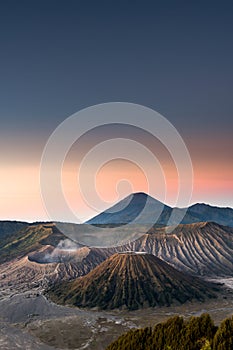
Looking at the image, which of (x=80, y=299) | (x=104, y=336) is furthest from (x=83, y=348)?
(x=80, y=299)

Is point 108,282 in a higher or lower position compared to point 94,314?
higher

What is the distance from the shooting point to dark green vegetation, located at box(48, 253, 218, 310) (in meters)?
170

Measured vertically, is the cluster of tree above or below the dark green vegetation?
below

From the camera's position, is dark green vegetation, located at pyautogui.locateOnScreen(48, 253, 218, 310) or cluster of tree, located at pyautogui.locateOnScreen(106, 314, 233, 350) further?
dark green vegetation, located at pyautogui.locateOnScreen(48, 253, 218, 310)

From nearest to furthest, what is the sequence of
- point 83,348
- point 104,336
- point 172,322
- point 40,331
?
point 172,322
point 83,348
point 104,336
point 40,331

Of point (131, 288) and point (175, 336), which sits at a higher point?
point (131, 288)

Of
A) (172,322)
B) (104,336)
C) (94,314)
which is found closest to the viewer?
(172,322)

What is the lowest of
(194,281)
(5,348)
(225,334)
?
(5,348)

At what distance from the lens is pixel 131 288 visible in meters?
177

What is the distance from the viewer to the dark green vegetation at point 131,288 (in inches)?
6673

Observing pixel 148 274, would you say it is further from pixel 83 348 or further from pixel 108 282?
Answer: pixel 83 348

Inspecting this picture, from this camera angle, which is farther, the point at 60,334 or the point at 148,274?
the point at 148,274

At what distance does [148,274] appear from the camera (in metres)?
189

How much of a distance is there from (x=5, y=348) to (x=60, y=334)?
1978 centimetres
